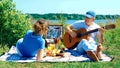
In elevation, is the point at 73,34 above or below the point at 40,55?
above

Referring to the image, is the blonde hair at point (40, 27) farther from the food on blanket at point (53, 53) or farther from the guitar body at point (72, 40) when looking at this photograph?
the guitar body at point (72, 40)

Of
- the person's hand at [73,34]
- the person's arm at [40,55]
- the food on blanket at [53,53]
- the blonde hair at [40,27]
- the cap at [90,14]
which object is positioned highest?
the cap at [90,14]

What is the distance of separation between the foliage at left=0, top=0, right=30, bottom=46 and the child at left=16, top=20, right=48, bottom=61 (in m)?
1.72

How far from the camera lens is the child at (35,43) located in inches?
337

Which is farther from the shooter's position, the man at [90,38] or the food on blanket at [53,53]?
the food on blanket at [53,53]

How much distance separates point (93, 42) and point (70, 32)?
2.37ft

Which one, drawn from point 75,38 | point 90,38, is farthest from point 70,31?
point 90,38

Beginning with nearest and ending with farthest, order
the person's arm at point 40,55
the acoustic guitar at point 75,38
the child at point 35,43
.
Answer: the person's arm at point 40,55
the child at point 35,43
the acoustic guitar at point 75,38

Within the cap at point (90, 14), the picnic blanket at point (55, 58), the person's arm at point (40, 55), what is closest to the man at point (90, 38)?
the cap at point (90, 14)

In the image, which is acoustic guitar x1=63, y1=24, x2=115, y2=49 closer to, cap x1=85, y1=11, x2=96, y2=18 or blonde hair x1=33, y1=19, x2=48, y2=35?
cap x1=85, y1=11, x2=96, y2=18

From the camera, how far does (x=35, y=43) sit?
28.6 ft

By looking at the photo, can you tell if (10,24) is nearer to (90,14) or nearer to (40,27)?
(90,14)

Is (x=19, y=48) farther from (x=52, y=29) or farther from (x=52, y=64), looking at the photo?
(x=52, y=29)

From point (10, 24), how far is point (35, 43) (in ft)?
7.99
